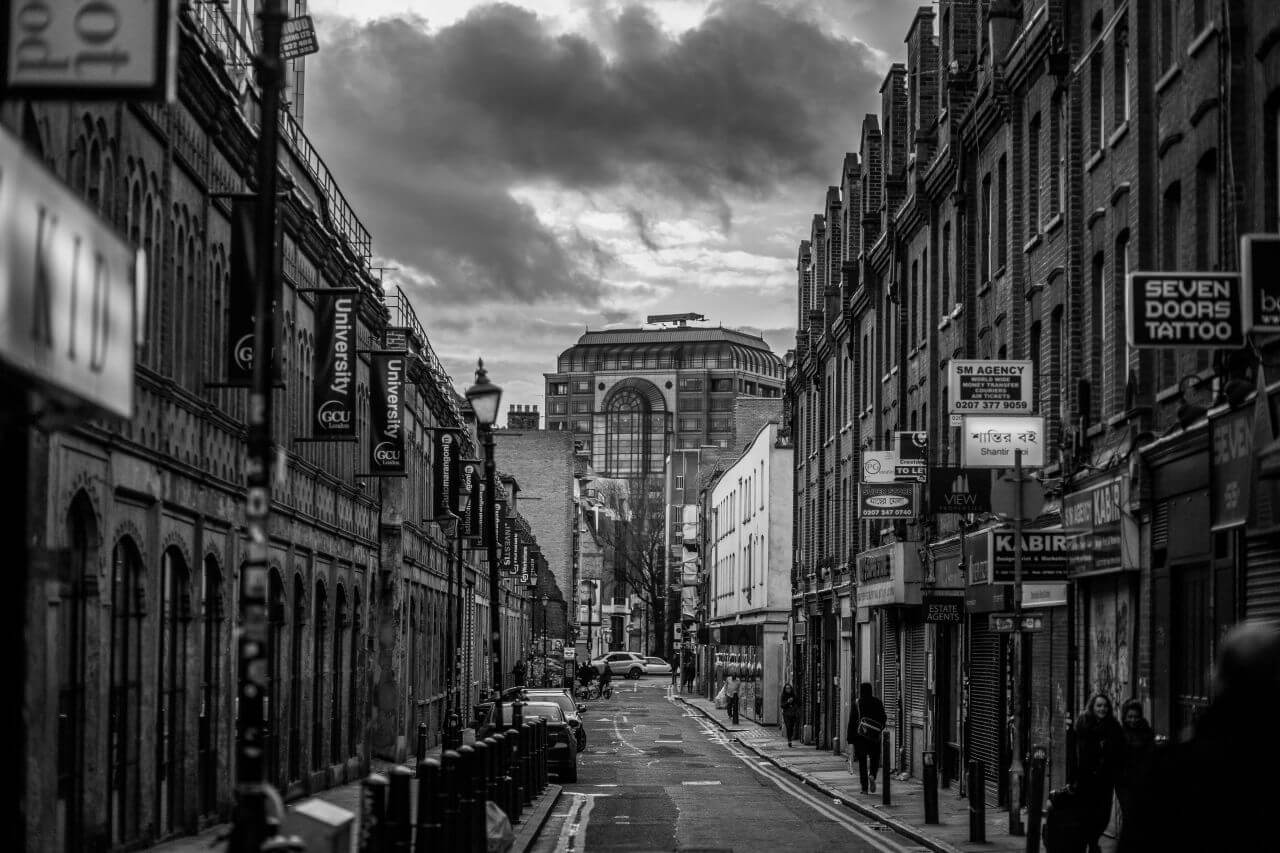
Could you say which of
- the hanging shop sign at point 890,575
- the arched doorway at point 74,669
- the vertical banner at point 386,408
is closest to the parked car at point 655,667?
the hanging shop sign at point 890,575

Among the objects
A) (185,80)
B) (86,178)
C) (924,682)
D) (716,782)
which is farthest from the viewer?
(924,682)

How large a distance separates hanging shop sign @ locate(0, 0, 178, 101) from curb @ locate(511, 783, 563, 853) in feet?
46.0

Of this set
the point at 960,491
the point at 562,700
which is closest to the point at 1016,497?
the point at 960,491

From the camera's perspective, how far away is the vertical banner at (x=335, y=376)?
86.4 feet

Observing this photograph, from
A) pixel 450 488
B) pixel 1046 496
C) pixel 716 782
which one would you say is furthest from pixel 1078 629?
pixel 450 488

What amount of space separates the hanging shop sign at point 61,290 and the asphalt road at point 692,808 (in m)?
15.0

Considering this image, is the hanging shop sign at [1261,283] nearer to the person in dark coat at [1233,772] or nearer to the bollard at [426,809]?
the bollard at [426,809]

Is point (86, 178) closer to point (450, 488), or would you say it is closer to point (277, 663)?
point (277, 663)

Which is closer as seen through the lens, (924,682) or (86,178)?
(86,178)

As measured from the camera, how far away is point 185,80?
20.5 m

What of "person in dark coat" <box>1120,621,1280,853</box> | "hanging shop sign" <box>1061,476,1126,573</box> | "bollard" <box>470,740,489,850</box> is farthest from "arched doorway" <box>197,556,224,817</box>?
"person in dark coat" <box>1120,621,1280,853</box>

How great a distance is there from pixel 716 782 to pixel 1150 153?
1652 centimetres

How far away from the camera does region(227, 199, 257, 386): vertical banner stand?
767 inches

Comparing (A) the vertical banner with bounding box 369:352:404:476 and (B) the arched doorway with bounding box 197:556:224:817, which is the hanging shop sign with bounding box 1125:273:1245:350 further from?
(A) the vertical banner with bounding box 369:352:404:476
